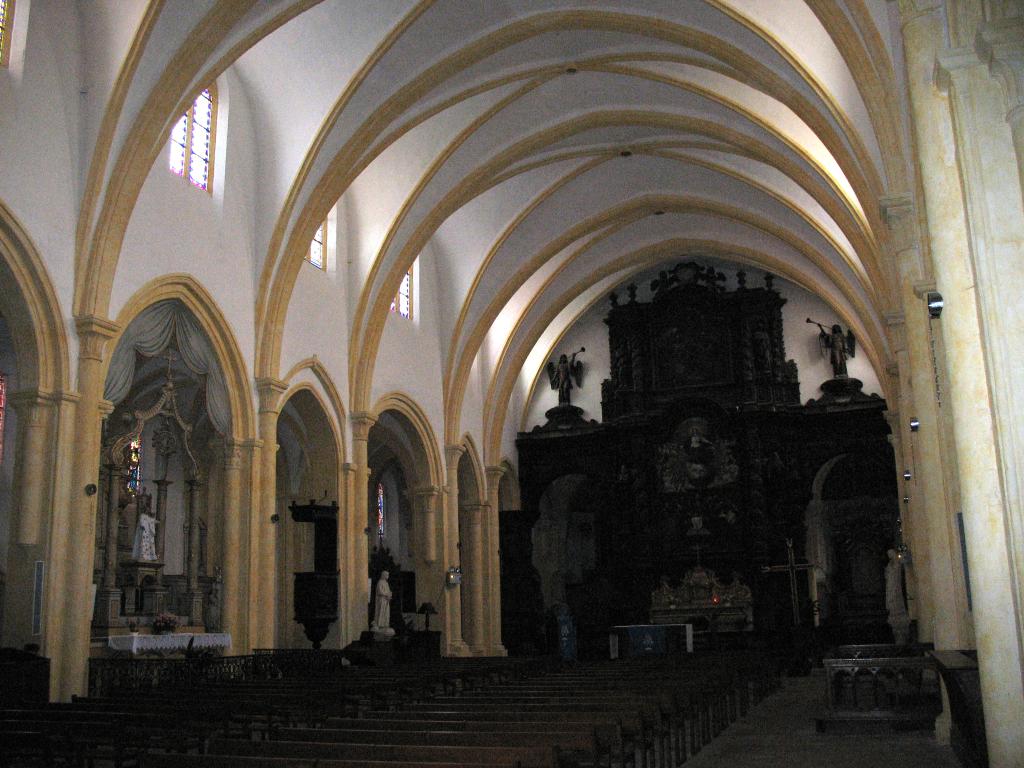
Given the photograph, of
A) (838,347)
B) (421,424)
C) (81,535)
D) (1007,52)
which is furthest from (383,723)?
(838,347)

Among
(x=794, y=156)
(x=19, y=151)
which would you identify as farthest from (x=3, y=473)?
(x=794, y=156)

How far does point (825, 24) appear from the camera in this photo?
13.0 meters

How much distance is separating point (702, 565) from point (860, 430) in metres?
5.55

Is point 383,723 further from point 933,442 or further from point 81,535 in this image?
point 81,535

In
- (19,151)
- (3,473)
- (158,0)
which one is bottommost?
(3,473)

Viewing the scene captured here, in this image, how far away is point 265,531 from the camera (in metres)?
18.6

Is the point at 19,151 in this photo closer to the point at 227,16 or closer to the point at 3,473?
the point at 227,16

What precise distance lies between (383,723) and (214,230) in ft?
40.9

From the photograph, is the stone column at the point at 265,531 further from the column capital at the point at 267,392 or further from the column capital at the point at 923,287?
the column capital at the point at 923,287

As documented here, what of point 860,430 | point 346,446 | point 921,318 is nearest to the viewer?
point 921,318

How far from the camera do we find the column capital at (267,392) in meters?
19.0

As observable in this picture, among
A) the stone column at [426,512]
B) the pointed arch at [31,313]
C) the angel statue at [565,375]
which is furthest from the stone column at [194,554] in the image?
the angel statue at [565,375]

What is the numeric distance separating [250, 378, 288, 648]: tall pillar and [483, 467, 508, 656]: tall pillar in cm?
1002

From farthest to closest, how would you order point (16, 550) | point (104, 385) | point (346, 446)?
point (346, 446), point (104, 385), point (16, 550)
